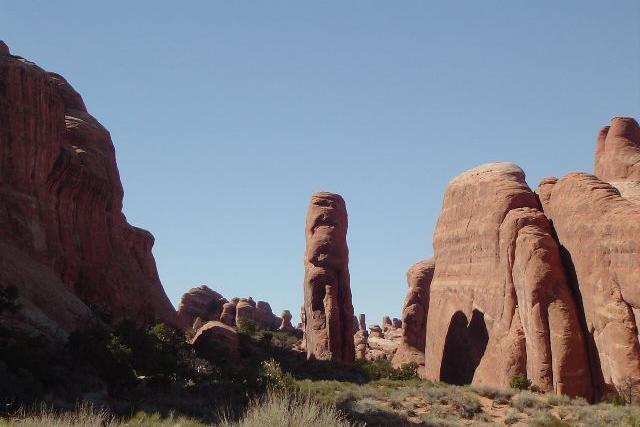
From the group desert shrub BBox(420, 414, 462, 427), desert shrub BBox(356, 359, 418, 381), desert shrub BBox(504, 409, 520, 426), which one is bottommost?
desert shrub BBox(420, 414, 462, 427)

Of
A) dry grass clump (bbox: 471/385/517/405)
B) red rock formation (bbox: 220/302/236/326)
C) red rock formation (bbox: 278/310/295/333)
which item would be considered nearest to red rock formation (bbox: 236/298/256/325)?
red rock formation (bbox: 220/302/236/326)

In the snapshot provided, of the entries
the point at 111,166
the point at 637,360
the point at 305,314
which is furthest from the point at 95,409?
the point at 305,314

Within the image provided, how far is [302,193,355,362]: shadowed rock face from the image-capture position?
51219 mm

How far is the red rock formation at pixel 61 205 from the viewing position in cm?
3453

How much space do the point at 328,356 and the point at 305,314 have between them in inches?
199

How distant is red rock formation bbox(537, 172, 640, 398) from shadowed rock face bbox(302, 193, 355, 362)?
22810 mm

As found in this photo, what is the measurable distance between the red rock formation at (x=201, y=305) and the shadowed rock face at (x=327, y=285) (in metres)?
34.0

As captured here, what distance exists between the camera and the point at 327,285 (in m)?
52.3

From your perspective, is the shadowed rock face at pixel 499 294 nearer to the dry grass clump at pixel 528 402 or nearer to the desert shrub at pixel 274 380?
the dry grass clump at pixel 528 402

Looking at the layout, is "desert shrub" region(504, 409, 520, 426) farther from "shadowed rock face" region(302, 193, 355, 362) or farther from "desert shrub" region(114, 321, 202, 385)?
"shadowed rock face" region(302, 193, 355, 362)

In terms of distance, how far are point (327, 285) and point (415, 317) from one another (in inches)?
374

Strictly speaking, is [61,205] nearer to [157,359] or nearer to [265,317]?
[157,359]

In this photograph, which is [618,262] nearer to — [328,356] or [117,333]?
[117,333]

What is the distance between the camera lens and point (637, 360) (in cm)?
2575
